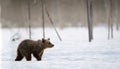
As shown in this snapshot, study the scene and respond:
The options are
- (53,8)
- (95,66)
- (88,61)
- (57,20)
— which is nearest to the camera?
(95,66)

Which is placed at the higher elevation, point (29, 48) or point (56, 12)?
point (56, 12)

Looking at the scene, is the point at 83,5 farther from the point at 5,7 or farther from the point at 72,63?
the point at 72,63

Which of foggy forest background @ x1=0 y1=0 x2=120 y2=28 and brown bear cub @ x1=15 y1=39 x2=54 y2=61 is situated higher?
foggy forest background @ x1=0 y1=0 x2=120 y2=28

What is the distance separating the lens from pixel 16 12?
7375 cm

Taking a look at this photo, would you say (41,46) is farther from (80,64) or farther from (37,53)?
(80,64)

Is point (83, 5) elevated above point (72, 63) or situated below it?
above

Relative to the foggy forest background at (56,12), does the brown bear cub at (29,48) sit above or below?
below

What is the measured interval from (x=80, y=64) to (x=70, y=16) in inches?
2487

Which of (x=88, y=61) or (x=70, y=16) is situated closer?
(x=88, y=61)

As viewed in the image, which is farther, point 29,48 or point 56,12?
point 56,12

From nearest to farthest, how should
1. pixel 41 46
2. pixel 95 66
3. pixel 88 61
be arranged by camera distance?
1. pixel 95 66
2. pixel 88 61
3. pixel 41 46

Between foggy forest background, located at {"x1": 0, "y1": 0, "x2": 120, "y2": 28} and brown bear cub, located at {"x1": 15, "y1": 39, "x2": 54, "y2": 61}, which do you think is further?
foggy forest background, located at {"x1": 0, "y1": 0, "x2": 120, "y2": 28}

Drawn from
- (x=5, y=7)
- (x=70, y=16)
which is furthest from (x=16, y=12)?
(x=70, y=16)

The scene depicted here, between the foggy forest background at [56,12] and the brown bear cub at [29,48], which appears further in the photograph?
the foggy forest background at [56,12]
